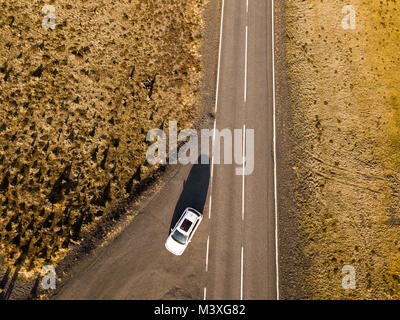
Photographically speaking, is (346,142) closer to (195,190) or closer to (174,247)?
(195,190)

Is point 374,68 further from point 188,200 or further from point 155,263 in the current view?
point 155,263

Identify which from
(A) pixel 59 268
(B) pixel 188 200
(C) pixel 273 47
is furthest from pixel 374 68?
(A) pixel 59 268

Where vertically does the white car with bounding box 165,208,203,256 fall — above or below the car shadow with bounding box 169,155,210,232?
below

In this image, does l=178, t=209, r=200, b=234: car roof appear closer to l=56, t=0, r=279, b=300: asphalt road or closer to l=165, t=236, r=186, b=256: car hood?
l=165, t=236, r=186, b=256: car hood

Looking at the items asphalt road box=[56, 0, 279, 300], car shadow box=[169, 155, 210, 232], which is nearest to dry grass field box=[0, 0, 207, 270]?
asphalt road box=[56, 0, 279, 300]

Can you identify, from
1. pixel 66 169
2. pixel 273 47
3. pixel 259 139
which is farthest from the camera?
pixel 273 47

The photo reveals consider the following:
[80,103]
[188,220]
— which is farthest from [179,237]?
[80,103]

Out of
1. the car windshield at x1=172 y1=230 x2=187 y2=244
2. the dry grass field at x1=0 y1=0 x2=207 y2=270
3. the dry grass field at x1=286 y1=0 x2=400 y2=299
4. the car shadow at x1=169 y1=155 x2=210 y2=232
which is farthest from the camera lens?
the car shadow at x1=169 y1=155 x2=210 y2=232
